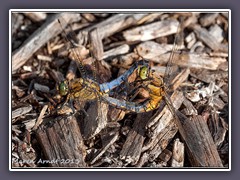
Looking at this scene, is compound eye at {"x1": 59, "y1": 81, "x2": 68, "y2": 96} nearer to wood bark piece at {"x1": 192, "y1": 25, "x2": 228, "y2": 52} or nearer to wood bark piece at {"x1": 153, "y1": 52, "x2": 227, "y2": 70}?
wood bark piece at {"x1": 153, "y1": 52, "x2": 227, "y2": 70}

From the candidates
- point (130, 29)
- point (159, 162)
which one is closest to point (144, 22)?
point (130, 29)

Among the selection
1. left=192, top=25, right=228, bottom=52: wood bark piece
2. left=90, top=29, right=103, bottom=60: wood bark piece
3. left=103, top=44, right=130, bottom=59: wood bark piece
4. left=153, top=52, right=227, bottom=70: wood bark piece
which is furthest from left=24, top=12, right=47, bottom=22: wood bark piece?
left=192, top=25, right=228, bottom=52: wood bark piece

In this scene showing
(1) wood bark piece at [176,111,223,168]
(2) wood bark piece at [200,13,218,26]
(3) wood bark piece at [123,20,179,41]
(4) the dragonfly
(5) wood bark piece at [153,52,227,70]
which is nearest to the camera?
(1) wood bark piece at [176,111,223,168]

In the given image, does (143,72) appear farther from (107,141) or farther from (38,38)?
(38,38)

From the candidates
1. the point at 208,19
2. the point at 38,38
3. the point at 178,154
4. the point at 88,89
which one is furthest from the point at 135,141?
the point at 208,19

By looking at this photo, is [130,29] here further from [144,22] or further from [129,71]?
[129,71]

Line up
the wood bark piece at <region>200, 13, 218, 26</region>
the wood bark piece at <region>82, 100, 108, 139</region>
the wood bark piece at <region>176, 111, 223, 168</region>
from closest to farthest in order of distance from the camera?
the wood bark piece at <region>176, 111, 223, 168</region>
the wood bark piece at <region>82, 100, 108, 139</region>
the wood bark piece at <region>200, 13, 218, 26</region>

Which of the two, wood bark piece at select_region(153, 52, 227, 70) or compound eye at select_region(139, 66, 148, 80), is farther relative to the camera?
wood bark piece at select_region(153, 52, 227, 70)
